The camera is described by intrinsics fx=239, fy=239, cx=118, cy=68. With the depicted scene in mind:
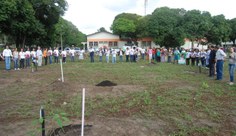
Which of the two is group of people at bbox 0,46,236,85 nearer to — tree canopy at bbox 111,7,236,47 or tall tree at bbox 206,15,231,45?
tree canopy at bbox 111,7,236,47

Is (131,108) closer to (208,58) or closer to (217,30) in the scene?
(208,58)

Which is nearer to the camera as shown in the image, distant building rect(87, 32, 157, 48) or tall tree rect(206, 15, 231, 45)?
tall tree rect(206, 15, 231, 45)

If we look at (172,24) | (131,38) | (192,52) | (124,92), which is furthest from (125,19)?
(124,92)

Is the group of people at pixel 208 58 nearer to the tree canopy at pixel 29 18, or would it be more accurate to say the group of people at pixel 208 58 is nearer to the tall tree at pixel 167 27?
the tree canopy at pixel 29 18

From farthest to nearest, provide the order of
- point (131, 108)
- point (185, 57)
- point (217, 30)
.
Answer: point (217, 30) < point (185, 57) < point (131, 108)

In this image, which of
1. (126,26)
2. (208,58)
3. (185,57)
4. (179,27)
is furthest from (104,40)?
(208,58)

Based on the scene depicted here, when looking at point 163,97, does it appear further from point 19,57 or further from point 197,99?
point 19,57

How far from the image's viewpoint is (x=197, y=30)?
169ft

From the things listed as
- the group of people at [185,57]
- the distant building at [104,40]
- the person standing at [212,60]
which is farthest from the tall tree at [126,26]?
the person standing at [212,60]

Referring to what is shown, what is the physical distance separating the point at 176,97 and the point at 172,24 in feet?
146

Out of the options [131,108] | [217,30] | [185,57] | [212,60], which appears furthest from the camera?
[217,30]

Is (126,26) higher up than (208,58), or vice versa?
(126,26)

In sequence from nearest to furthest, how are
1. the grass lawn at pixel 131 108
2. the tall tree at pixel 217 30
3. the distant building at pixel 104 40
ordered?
the grass lawn at pixel 131 108 < the tall tree at pixel 217 30 < the distant building at pixel 104 40

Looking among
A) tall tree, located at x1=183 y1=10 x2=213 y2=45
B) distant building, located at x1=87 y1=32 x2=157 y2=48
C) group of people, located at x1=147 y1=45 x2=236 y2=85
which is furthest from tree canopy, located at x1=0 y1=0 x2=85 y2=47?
distant building, located at x1=87 y1=32 x2=157 y2=48
